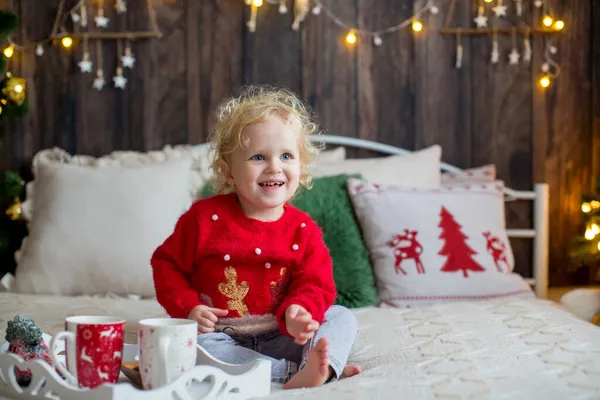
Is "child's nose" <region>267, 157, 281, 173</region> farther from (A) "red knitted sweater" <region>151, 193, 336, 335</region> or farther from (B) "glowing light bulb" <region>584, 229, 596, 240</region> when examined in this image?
(B) "glowing light bulb" <region>584, 229, 596, 240</region>

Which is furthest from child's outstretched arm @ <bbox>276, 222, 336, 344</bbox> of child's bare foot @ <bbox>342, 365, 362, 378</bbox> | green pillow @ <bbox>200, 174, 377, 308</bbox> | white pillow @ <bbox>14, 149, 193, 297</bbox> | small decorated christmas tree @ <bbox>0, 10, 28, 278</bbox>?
small decorated christmas tree @ <bbox>0, 10, 28, 278</bbox>

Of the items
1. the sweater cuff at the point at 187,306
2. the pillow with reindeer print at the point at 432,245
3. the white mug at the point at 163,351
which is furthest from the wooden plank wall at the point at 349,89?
the white mug at the point at 163,351

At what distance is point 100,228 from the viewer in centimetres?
241

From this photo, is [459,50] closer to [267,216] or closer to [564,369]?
[267,216]

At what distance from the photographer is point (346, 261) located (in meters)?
2.30

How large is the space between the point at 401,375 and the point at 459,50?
5.79 ft

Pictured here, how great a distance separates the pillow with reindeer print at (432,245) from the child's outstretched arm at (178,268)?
823 mm

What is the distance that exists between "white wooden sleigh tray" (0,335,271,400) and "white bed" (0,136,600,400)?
0.20ft

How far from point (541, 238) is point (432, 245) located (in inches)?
26.2

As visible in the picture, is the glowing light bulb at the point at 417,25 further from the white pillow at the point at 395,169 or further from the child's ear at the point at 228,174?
the child's ear at the point at 228,174

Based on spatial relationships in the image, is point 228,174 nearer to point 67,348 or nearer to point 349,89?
point 67,348

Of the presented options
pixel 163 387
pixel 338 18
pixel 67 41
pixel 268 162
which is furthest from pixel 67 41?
pixel 163 387

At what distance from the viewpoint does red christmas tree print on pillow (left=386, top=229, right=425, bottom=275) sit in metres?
2.31

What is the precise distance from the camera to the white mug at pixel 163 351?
3.79 ft
